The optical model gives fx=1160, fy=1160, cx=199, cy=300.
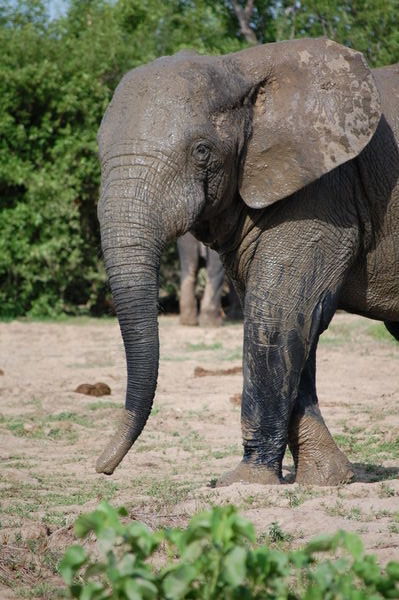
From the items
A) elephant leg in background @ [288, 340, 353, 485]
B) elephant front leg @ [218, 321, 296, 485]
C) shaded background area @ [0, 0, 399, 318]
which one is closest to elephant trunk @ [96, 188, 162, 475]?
Answer: elephant front leg @ [218, 321, 296, 485]

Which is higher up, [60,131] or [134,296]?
[60,131]

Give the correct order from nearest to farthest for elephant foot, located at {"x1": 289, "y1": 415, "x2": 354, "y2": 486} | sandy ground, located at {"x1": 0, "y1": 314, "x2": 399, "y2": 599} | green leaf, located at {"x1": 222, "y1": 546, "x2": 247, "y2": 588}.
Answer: green leaf, located at {"x1": 222, "y1": 546, "x2": 247, "y2": 588}
sandy ground, located at {"x1": 0, "y1": 314, "x2": 399, "y2": 599}
elephant foot, located at {"x1": 289, "y1": 415, "x2": 354, "y2": 486}

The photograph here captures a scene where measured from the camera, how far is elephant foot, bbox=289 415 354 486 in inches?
269

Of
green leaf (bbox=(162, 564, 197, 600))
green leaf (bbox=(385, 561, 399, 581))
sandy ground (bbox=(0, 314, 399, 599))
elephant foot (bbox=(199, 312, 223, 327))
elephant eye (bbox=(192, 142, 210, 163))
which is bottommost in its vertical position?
sandy ground (bbox=(0, 314, 399, 599))

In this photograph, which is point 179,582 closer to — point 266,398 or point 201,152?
point 266,398

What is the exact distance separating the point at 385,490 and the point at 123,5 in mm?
17876

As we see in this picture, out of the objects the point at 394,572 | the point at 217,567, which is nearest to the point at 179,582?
the point at 217,567

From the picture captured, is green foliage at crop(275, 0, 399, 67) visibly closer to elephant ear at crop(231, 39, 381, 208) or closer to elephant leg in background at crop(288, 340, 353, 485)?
elephant ear at crop(231, 39, 381, 208)

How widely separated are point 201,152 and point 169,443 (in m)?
3.21

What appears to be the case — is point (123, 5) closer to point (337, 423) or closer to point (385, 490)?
point (337, 423)

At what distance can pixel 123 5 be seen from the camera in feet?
73.9

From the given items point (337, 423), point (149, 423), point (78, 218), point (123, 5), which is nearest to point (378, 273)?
point (337, 423)

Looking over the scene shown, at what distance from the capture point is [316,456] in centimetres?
683

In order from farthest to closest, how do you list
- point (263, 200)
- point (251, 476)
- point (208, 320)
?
1. point (208, 320)
2. point (251, 476)
3. point (263, 200)
